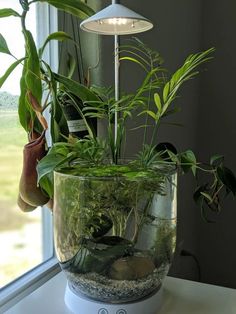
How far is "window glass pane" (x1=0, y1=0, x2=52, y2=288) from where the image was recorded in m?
0.97

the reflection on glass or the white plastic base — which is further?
the reflection on glass

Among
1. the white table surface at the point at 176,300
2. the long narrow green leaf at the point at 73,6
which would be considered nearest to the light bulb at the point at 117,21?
the long narrow green leaf at the point at 73,6

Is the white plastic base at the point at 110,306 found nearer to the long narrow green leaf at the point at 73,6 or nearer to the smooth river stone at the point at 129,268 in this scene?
the smooth river stone at the point at 129,268

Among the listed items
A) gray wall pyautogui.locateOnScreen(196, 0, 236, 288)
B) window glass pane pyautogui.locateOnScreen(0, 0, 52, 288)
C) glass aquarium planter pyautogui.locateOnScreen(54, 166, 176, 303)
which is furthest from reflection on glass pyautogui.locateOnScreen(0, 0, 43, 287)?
gray wall pyautogui.locateOnScreen(196, 0, 236, 288)

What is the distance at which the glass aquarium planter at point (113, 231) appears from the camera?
72 cm

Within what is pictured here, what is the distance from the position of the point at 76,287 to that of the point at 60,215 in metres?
0.15

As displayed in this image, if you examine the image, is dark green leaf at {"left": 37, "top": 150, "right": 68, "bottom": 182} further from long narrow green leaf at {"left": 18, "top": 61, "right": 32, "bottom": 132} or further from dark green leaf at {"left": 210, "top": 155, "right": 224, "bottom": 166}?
dark green leaf at {"left": 210, "top": 155, "right": 224, "bottom": 166}

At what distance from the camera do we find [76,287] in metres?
0.79

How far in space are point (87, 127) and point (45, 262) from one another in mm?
433

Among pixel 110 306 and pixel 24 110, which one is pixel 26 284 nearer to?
pixel 110 306

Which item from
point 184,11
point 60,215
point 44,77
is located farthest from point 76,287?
point 184,11

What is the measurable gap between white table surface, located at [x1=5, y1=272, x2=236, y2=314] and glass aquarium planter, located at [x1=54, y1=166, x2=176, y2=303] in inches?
2.9

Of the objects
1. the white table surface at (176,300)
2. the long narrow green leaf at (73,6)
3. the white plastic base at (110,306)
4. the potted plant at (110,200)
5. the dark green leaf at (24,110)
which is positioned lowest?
the white table surface at (176,300)

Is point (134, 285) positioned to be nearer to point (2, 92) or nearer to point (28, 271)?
point (28, 271)
